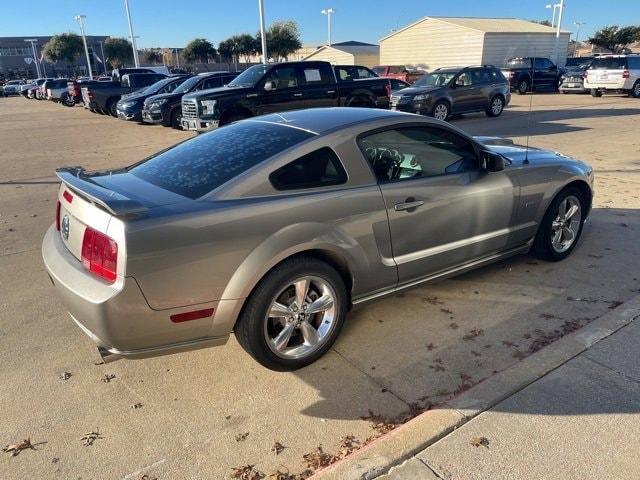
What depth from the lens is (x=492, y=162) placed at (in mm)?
3814

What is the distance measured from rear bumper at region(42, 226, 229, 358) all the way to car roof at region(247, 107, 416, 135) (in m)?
1.40

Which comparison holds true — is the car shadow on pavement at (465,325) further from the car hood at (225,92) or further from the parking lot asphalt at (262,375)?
the car hood at (225,92)

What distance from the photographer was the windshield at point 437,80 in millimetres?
15641

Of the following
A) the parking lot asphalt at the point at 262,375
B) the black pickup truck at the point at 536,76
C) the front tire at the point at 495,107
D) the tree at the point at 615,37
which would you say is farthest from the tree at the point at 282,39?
the parking lot asphalt at the point at 262,375

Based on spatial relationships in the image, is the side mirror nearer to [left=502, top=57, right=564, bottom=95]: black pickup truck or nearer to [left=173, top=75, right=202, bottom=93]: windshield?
[left=173, top=75, right=202, bottom=93]: windshield

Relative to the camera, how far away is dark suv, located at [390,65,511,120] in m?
14.7

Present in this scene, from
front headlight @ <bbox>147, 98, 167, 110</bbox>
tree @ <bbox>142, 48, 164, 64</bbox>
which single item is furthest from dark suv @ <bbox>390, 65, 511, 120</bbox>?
tree @ <bbox>142, 48, 164, 64</bbox>

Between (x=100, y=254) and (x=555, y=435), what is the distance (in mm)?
2499

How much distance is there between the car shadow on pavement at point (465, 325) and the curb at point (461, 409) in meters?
0.13

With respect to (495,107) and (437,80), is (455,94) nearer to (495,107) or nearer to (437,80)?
(437,80)

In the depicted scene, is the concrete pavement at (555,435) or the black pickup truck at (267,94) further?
the black pickup truck at (267,94)

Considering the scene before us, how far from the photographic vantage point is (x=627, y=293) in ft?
13.4

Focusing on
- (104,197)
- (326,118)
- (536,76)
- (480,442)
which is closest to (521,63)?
(536,76)

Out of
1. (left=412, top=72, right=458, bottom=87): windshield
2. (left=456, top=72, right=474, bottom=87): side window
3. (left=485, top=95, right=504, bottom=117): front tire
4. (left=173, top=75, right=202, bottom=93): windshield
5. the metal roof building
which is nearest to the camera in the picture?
(left=456, top=72, right=474, bottom=87): side window
